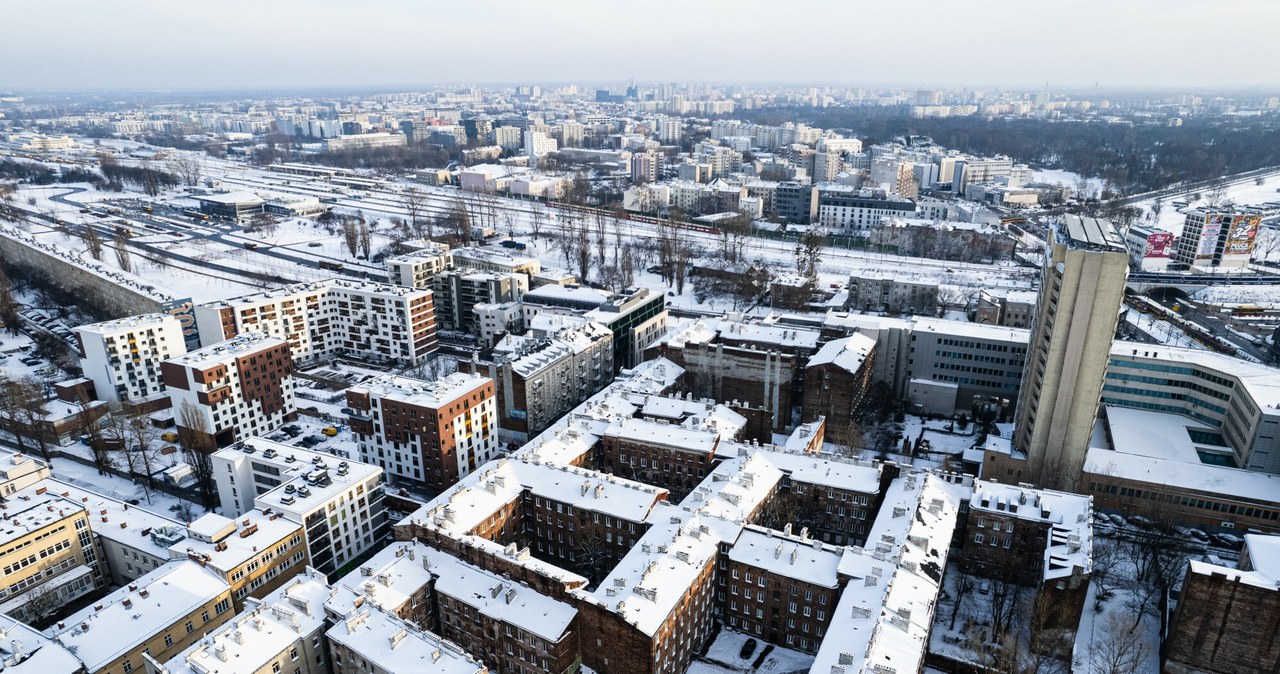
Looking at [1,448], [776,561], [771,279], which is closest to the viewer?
[776,561]

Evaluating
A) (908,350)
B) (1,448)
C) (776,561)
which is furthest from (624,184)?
(776,561)

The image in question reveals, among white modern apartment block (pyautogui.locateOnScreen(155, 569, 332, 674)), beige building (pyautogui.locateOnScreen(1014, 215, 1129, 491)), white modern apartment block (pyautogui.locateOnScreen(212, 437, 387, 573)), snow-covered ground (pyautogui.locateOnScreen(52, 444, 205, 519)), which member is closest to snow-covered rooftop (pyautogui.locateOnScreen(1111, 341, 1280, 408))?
beige building (pyautogui.locateOnScreen(1014, 215, 1129, 491))

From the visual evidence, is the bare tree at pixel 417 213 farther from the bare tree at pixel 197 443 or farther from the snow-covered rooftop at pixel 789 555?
the snow-covered rooftop at pixel 789 555

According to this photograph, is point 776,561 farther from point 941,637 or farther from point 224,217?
point 224,217

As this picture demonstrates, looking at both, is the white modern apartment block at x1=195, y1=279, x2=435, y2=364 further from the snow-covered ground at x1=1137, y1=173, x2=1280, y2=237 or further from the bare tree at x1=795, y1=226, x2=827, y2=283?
the snow-covered ground at x1=1137, y1=173, x2=1280, y2=237

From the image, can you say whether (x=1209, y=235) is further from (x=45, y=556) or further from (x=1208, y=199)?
(x=45, y=556)

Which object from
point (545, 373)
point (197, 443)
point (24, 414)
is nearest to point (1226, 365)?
point (545, 373)
